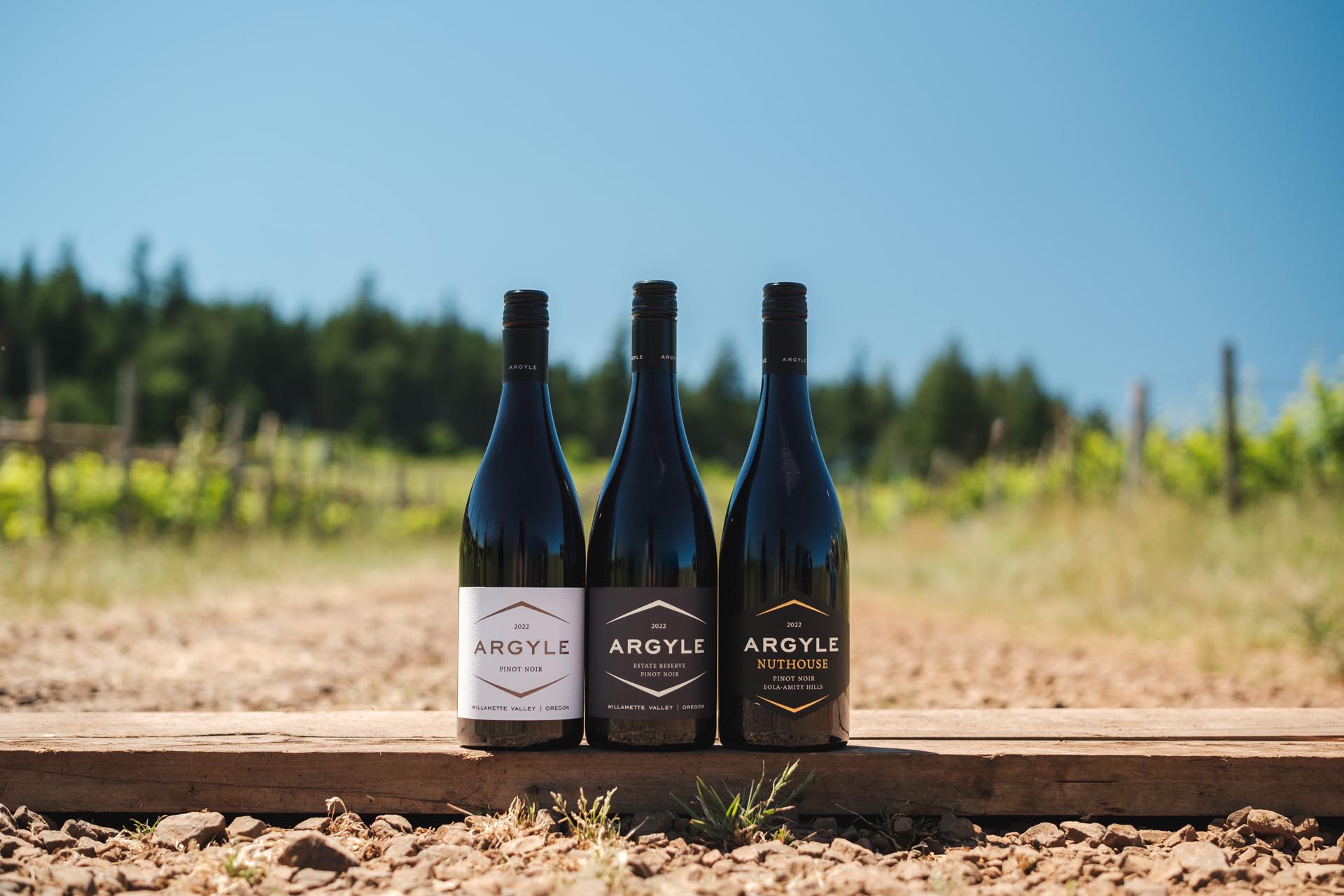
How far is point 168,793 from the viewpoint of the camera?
2176mm

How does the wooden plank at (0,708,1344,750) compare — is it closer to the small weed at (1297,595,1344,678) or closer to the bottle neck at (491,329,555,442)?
the bottle neck at (491,329,555,442)

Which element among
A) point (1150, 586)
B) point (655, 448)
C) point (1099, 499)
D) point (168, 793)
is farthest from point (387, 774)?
point (1099, 499)

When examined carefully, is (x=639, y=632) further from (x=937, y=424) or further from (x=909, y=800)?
(x=937, y=424)

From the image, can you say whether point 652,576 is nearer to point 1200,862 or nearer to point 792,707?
point 792,707

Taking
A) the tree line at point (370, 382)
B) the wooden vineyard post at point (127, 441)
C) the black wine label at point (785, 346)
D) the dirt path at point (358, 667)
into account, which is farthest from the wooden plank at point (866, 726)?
the tree line at point (370, 382)

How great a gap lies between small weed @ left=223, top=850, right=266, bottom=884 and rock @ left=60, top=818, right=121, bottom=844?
1.43 ft

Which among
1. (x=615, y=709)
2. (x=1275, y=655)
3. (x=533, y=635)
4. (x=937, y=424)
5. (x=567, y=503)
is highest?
(x=937, y=424)

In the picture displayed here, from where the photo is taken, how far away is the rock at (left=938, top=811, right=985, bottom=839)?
2062 mm

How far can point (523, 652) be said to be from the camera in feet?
6.54

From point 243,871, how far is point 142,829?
1.54 feet

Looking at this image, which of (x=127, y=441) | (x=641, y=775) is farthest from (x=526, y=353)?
(x=127, y=441)

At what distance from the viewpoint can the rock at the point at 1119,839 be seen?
80.7 inches

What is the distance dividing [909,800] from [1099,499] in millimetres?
11252

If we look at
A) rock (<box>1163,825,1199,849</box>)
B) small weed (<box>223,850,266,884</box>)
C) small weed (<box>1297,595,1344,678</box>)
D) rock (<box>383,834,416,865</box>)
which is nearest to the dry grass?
small weed (<box>1297,595,1344,678</box>)
